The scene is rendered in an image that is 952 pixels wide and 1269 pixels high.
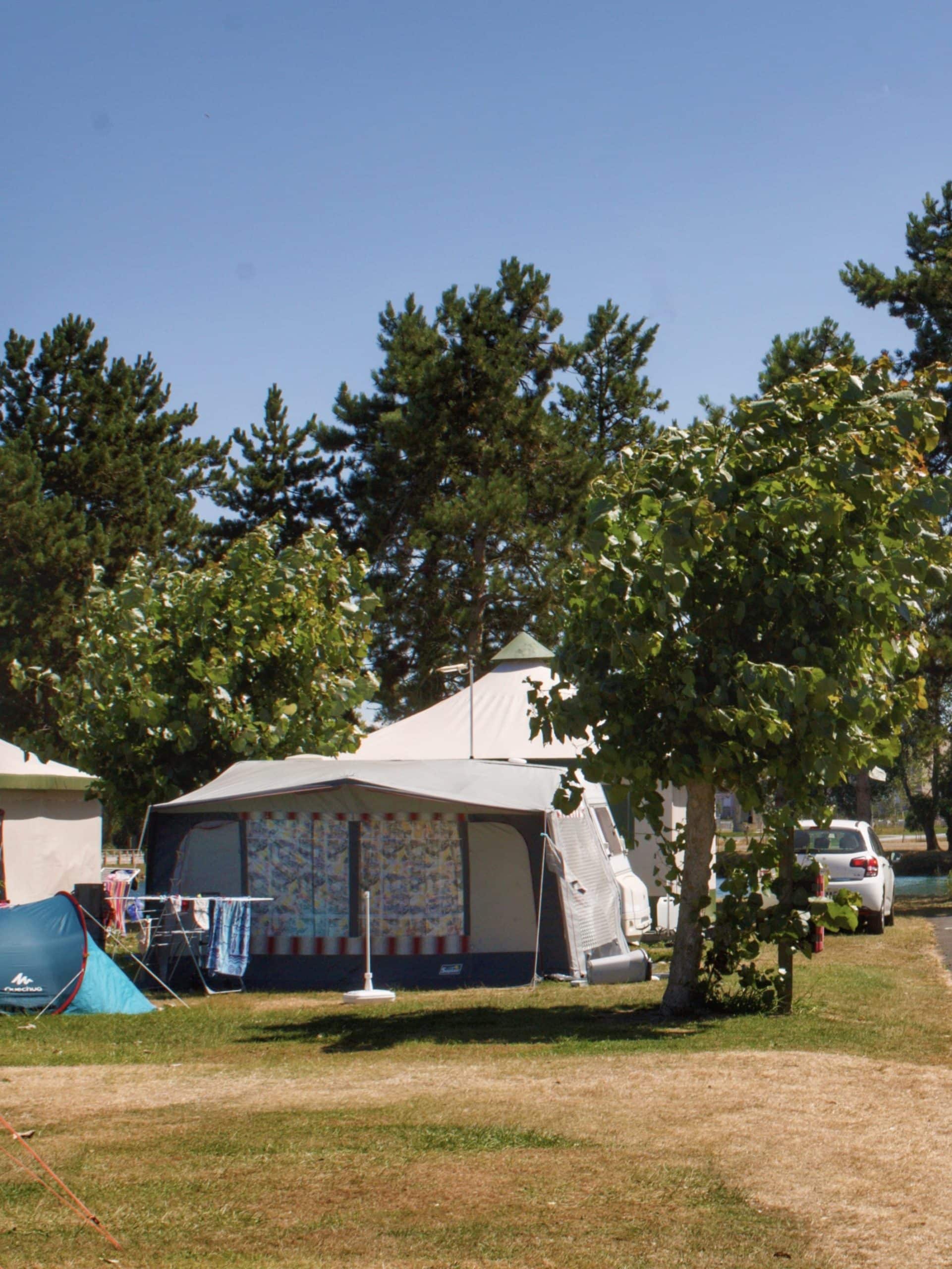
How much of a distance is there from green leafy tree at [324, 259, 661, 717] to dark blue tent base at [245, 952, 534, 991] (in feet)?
62.8

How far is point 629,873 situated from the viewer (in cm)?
1780

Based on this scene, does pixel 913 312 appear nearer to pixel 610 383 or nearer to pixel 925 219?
pixel 925 219

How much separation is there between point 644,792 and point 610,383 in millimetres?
30828

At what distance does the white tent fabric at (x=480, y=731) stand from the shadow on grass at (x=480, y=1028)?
8338mm

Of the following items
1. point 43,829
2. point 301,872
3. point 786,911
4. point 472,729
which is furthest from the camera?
point 43,829

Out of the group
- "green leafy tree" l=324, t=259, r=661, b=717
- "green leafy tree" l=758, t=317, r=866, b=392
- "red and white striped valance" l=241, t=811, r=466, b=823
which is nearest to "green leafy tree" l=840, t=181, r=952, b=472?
"green leafy tree" l=758, t=317, r=866, b=392

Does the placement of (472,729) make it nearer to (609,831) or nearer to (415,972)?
(609,831)

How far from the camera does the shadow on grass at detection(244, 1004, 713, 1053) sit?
1021 centimetres

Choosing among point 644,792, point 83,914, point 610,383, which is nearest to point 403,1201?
point 644,792

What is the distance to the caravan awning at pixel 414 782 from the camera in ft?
44.4

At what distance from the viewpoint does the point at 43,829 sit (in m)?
23.6

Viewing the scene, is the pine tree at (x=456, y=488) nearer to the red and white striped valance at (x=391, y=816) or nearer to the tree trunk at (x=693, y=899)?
the red and white striped valance at (x=391, y=816)

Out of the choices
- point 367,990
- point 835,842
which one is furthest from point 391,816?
point 835,842

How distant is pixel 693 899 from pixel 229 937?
4.92 metres
